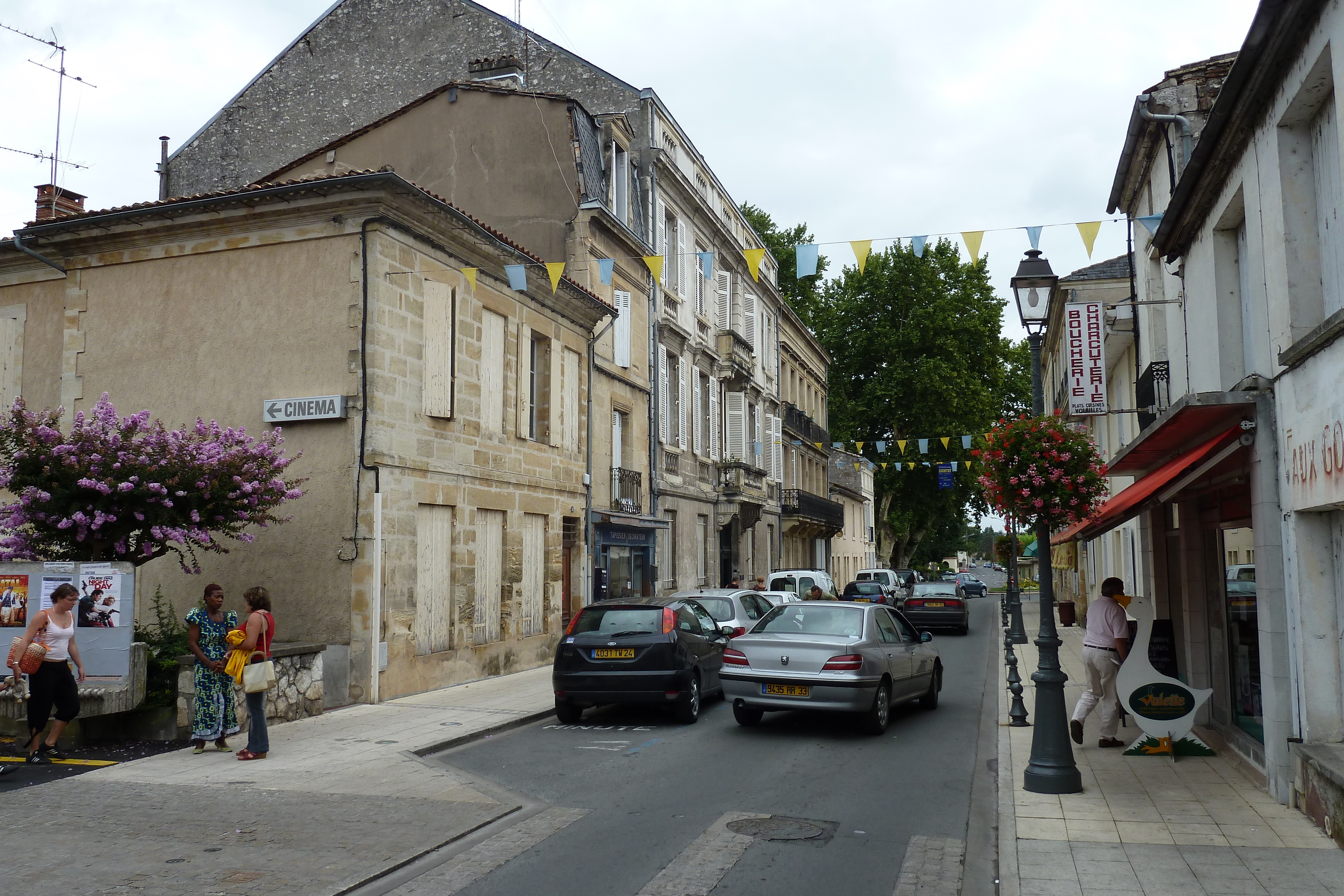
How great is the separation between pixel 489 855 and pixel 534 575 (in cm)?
1198

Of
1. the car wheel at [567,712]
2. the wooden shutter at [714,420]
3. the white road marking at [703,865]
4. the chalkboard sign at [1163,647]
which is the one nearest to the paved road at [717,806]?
the white road marking at [703,865]

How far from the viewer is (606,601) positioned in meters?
13.1

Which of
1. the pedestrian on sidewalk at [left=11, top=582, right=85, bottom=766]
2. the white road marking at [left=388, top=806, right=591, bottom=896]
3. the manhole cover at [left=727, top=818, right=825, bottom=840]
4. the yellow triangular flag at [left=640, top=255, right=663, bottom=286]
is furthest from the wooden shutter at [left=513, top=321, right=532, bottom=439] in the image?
the manhole cover at [left=727, top=818, right=825, bottom=840]

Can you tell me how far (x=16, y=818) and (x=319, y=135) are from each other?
21.4 meters

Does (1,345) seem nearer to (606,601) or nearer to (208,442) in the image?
(208,442)

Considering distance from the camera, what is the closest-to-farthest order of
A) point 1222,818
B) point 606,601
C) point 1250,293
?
point 1222,818 → point 1250,293 → point 606,601

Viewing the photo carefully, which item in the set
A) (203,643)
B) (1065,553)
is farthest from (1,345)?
(1065,553)

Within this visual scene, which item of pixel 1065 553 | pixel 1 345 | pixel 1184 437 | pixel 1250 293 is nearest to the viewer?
pixel 1250 293

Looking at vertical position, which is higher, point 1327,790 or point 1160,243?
point 1160,243

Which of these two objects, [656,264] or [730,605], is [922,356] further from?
[656,264]

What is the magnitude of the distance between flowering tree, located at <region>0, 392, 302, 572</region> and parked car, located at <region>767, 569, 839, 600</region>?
15.7 meters

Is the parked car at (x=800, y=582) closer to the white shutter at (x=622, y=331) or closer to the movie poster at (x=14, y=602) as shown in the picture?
the white shutter at (x=622, y=331)

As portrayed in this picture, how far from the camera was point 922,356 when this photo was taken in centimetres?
4794

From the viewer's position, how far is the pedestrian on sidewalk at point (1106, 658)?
10.8 m
